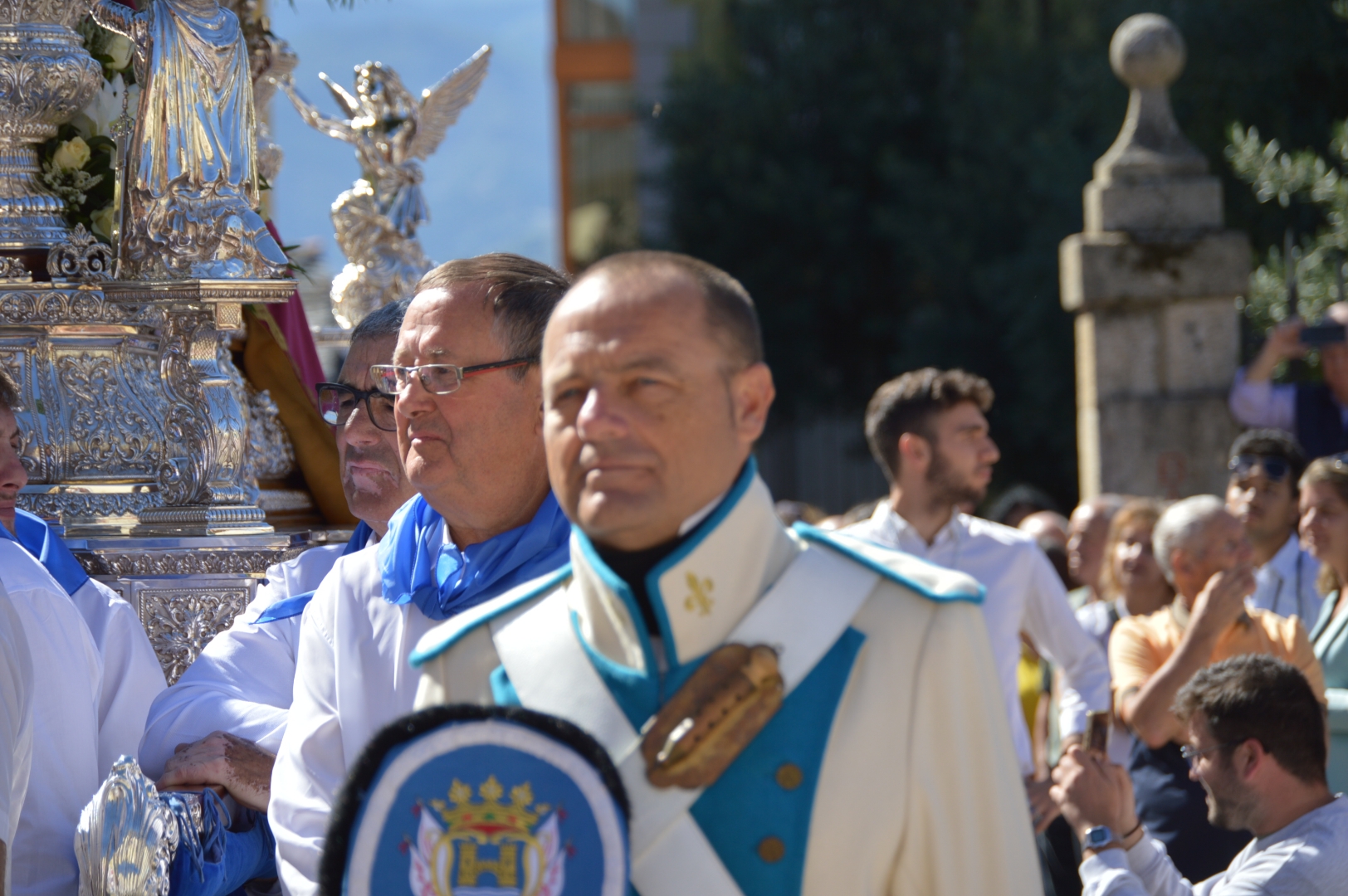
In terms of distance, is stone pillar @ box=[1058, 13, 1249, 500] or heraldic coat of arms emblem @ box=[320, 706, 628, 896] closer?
heraldic coat of arms emblem @ box=[320, 706, 628, 896]

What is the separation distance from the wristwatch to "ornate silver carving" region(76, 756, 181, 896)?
1858 mm

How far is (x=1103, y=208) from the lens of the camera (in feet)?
32.9

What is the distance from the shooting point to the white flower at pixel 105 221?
483 centimetres

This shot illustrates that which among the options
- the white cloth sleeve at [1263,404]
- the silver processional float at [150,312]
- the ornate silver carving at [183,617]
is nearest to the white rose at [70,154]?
the silver processional float at [150,312]

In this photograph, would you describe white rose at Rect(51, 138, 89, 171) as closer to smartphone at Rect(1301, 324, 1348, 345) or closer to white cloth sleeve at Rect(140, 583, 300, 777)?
white cloth sleeve at Rect(140, 583, 300, 777)

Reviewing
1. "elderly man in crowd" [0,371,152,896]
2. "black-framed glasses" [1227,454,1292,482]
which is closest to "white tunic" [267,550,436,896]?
"elderly man in crowd" [0,371,152,896]

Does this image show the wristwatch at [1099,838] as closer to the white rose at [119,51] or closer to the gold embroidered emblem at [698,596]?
the gold embroidered emblem at [698,596]

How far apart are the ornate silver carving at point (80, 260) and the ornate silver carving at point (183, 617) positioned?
828 mm

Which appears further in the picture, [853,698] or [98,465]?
[98,465]

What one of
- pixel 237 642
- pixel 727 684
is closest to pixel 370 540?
pixel 237 642

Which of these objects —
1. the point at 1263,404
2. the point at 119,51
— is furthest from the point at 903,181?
the point at 119,51

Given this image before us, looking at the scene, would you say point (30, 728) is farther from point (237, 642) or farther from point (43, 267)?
point (43, 267)

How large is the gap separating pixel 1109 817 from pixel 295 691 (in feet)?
5.89

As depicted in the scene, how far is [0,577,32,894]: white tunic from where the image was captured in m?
2.78
